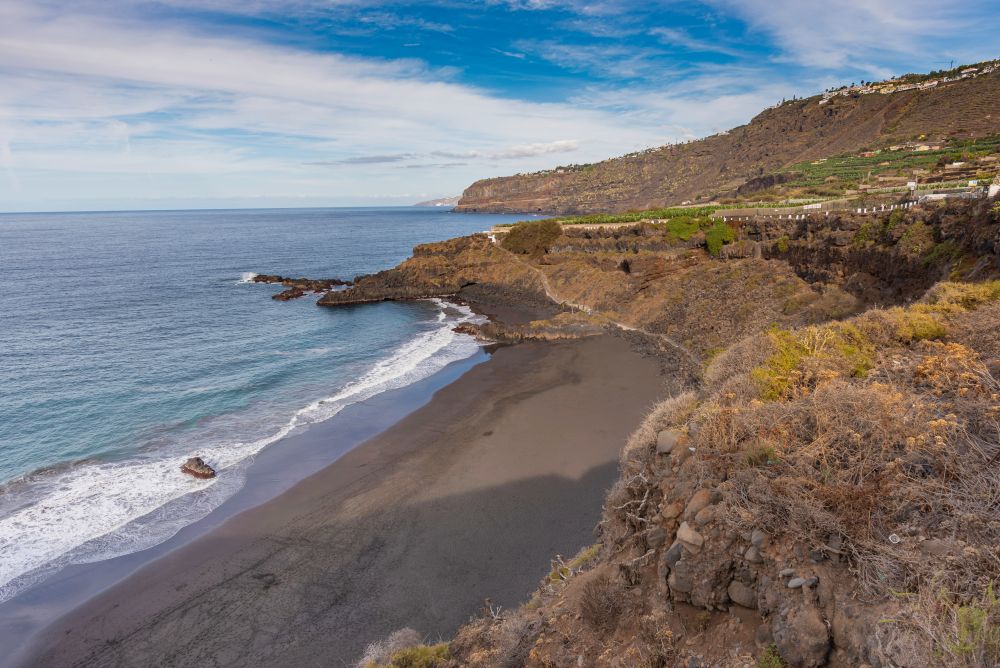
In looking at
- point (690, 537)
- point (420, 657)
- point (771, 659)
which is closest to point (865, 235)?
point (690, 537)

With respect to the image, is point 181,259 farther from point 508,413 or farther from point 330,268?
point 508,413

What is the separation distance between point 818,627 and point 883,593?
0.65 meters

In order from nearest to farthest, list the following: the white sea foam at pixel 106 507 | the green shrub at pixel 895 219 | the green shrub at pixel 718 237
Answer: the white sea foam at pixel 106 507
the green shrub at pixel 895 219
the green shrub at pixel 718 237

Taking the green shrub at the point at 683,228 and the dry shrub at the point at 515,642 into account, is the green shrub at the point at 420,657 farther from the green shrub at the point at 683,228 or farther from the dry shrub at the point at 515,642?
the green shrub at the point at 683,228

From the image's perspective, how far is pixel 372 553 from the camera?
14070 mm

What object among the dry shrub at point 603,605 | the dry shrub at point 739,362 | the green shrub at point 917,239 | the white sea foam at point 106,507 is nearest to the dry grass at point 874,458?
the dry shrub at point 739,362

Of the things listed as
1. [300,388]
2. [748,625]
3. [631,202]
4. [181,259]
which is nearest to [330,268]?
[181,259]

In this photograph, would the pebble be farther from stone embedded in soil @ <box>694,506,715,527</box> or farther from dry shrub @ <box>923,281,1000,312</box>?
dry shrub @ <box>923,281,1000,312</box>

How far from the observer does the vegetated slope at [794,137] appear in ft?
204

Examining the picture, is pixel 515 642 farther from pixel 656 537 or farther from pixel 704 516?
pixel 704 516

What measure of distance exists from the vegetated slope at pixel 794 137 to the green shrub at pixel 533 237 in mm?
35864

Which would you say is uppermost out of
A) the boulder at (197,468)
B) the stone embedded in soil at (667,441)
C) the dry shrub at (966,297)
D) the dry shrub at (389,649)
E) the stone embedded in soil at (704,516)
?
the dry shrub at (966,297)

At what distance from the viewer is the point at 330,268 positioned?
7362cm

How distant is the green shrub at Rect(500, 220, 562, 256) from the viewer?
194ft
